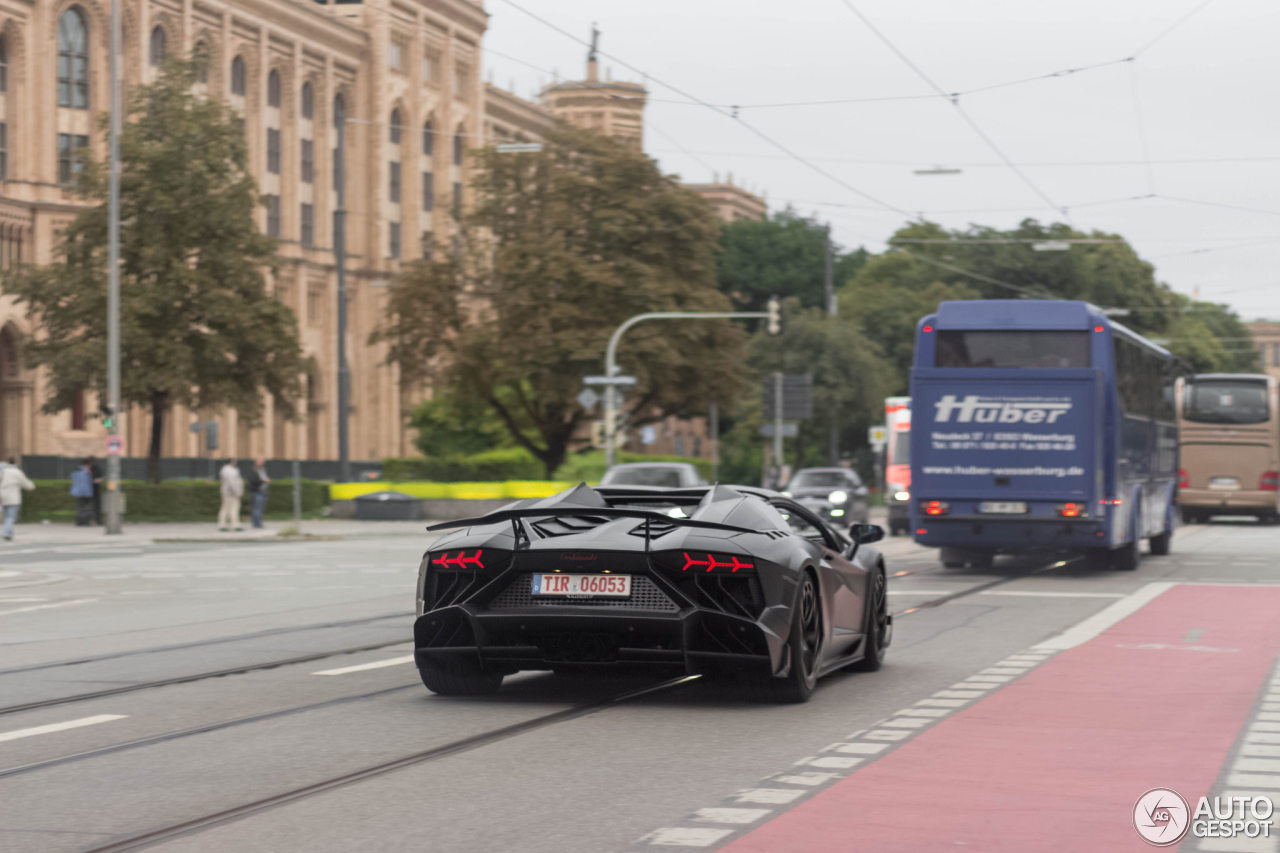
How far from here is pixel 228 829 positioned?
6273 millimetres

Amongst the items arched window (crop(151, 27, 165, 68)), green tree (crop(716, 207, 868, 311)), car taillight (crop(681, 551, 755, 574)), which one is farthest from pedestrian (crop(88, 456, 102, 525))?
green tree (crop(716, 207, 868, 311))

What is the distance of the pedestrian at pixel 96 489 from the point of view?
146 ft

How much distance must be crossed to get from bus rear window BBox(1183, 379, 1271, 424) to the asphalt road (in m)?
31.1

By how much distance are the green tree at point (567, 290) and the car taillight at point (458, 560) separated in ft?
144

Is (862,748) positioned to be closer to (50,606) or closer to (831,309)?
(50,606)

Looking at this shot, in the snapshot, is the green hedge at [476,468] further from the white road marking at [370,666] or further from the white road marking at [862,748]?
the white road marking at [862,748]

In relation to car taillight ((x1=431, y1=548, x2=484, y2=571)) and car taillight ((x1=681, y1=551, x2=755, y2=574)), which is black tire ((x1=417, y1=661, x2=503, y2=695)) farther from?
car taillight ((x1=681, y1=551, x2=755, y2=574))

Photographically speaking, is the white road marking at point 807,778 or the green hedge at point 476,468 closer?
the white road marking at point 807,778

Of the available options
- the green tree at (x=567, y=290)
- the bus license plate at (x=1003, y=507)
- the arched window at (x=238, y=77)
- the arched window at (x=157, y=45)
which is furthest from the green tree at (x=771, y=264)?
the bus license plate at (x=1003, y=507)

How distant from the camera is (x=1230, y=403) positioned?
156 feet

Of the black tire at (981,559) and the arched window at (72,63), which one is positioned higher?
the arched window at (72,63)

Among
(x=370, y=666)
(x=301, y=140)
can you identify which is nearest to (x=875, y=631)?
(x=370, y=666)

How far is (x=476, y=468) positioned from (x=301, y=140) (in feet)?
93.3

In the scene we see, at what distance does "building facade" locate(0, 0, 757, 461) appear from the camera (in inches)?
2515
